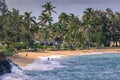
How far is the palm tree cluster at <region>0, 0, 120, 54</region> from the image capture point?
11006 centimetres

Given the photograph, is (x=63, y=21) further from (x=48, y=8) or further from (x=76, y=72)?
(x=76, y=72)

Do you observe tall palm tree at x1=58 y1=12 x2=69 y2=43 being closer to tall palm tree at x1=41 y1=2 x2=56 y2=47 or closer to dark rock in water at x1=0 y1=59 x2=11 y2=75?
tall palm tree at x1=41 y1=2 x2=56 y2=47

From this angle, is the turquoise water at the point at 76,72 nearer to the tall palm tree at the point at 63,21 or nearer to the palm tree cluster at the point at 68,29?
the palm tree cluster at the point at 68,29

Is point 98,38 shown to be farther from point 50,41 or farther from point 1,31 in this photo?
point 1,31

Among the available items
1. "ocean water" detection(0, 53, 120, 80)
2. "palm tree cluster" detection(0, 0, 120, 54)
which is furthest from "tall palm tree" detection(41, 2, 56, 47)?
"ocean water" detection(0, 53, 120, 80)

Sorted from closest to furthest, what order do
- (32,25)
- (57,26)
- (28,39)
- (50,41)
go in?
(28,39), (32,25), (57,26), (50,41)

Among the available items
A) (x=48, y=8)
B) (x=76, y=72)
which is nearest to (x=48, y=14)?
(x=48, y=8)

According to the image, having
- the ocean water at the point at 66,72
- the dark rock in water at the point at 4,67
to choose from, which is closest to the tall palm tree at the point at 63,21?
the ocean water at the point at 66,72

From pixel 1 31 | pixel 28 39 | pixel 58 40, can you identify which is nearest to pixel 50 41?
pixel 58 40

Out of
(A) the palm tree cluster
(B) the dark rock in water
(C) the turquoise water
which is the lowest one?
(C) the turquoise water

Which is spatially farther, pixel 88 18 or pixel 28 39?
pixel 88 18

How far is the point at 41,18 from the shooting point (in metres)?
122

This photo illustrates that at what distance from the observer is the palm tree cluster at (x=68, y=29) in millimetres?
110062

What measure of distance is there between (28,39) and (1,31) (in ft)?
59.4
